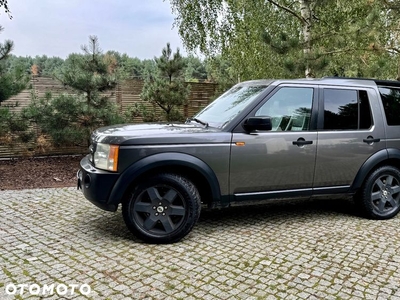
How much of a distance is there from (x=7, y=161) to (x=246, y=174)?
A: 6.79 metres

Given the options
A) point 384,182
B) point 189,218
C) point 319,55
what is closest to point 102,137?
point 189,218

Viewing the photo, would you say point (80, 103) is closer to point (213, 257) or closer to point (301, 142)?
point (301, 142)

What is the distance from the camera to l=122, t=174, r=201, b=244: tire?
3596 mm

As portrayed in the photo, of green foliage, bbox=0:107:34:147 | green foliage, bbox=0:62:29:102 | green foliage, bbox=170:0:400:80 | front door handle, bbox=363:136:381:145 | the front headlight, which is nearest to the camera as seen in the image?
the front headlight

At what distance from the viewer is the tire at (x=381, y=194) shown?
449cm

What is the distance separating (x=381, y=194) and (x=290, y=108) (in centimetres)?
173

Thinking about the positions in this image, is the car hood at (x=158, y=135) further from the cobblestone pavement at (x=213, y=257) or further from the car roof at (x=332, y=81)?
the cobblestone pavement at (x=213, y=257)

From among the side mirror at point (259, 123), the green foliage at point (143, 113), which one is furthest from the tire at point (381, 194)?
the green foliage at point (143, 113)

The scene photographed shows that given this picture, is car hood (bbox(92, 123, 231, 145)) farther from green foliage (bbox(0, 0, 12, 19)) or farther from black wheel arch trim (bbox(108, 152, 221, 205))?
green foliage (bbox(0, 0, 12, 19))

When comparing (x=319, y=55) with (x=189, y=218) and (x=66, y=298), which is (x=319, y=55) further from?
(x=66, y=298)

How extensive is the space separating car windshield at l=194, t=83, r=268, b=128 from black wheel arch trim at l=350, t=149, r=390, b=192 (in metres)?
1.64

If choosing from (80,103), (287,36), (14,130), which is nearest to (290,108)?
(287,36)

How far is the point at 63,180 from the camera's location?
702cm

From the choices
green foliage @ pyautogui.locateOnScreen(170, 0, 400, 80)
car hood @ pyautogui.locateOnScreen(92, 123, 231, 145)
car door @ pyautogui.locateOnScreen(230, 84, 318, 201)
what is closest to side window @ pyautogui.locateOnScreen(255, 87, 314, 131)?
car door @ pyautogui.locateOnScreen(230, 84, 318, 201)
